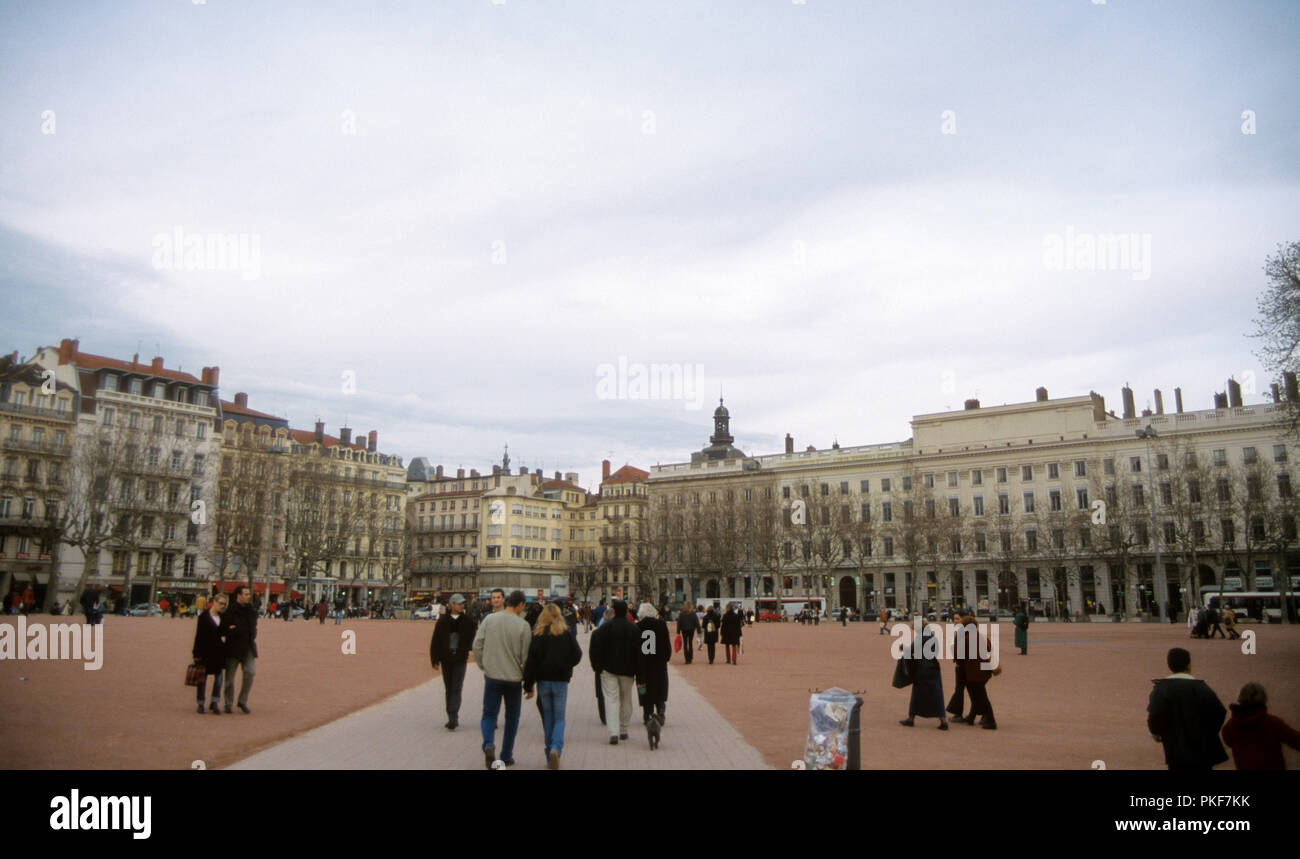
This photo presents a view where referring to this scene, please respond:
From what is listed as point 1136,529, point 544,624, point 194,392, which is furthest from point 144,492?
point 1136,529

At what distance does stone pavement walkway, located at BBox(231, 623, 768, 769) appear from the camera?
970cm

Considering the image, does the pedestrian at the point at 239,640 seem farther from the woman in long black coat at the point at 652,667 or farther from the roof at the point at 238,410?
the roof at the point at 238,410

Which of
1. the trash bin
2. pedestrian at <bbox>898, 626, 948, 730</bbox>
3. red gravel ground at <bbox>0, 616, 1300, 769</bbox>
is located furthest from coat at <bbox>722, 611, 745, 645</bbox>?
the trash bin

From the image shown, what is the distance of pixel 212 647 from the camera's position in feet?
43.3

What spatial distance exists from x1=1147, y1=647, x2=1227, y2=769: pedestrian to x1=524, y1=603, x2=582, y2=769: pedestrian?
5.49 m

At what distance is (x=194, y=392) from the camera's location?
3142 inches

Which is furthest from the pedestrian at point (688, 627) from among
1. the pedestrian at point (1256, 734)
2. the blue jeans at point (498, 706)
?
the pedestrian at point (1256, 734)

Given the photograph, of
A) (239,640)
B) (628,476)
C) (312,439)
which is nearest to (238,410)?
(312,439)

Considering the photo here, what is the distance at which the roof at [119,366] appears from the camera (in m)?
70.9

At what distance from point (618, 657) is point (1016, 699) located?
29.5ft

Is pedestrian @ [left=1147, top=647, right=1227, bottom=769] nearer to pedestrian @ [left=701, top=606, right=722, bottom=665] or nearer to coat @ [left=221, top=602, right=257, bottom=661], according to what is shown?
coat @ [left=221, top=602, right=257, bottom=661]

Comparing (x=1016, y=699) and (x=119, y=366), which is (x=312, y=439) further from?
(x=1016, y=699)
